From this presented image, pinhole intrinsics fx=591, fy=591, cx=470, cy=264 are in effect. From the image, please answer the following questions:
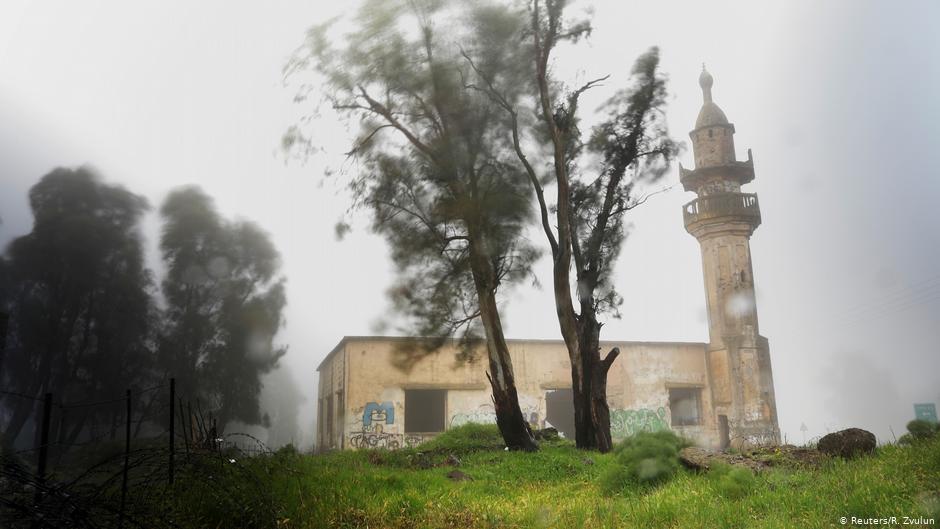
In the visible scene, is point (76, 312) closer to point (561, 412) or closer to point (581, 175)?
point (581, 175)

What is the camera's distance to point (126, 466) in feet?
13.9

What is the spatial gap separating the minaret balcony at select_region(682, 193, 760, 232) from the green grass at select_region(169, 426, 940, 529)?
13.6 meters

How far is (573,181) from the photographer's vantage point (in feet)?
44.9

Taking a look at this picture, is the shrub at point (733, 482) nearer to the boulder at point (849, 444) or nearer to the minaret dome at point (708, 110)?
the boulder at point (849, 444)

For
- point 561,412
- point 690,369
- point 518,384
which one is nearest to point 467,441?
point 518,384

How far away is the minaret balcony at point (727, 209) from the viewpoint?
1955 centimetres

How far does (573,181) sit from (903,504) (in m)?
9.75

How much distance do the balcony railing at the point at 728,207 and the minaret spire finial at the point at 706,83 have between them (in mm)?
3786

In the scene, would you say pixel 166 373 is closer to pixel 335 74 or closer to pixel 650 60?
pixel 335 74

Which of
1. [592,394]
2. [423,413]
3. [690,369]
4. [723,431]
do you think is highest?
[690,369]

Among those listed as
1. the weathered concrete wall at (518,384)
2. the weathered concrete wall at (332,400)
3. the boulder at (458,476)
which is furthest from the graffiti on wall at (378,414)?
the boulder at (458,476)

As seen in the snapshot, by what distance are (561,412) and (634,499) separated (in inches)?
658

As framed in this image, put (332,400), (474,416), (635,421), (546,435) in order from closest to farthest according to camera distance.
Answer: (546,435) → (332,400) → (474,416) → (635,421)

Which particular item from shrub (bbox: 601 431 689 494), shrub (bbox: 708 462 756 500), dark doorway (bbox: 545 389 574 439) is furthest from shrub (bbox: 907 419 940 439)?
dark doorway (bbox: 545 389 574 439)
